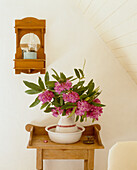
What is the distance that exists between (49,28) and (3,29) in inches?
15.9

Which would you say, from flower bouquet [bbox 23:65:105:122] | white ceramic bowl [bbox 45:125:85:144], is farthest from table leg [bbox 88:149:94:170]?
flower bouquet [bbox 23:65:105:122]

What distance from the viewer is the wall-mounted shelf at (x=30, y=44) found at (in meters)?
2.09

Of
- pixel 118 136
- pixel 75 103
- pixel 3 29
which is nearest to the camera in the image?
pixel 75 103

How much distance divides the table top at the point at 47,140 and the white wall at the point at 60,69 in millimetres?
120

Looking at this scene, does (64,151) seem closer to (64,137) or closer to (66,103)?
(64,137)

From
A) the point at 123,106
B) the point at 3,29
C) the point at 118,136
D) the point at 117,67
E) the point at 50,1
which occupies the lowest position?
the point at 118,136

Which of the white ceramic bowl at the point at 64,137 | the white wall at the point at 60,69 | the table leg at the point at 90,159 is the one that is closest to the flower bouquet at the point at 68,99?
the white ceramic bowl at the point at 64,137

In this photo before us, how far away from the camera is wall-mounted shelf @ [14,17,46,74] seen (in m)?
2.09

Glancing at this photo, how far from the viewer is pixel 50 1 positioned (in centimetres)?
227

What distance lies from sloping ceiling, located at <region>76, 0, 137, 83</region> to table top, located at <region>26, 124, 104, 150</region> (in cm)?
63

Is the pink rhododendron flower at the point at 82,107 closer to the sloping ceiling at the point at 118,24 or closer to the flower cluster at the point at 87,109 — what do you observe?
the flower cluster at the point at 87,109

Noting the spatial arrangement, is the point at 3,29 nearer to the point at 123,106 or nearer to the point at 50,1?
the point at 50,1

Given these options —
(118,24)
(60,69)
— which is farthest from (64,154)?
(118,24)

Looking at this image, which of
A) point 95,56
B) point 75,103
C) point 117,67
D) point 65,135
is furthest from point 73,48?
point 65,135
